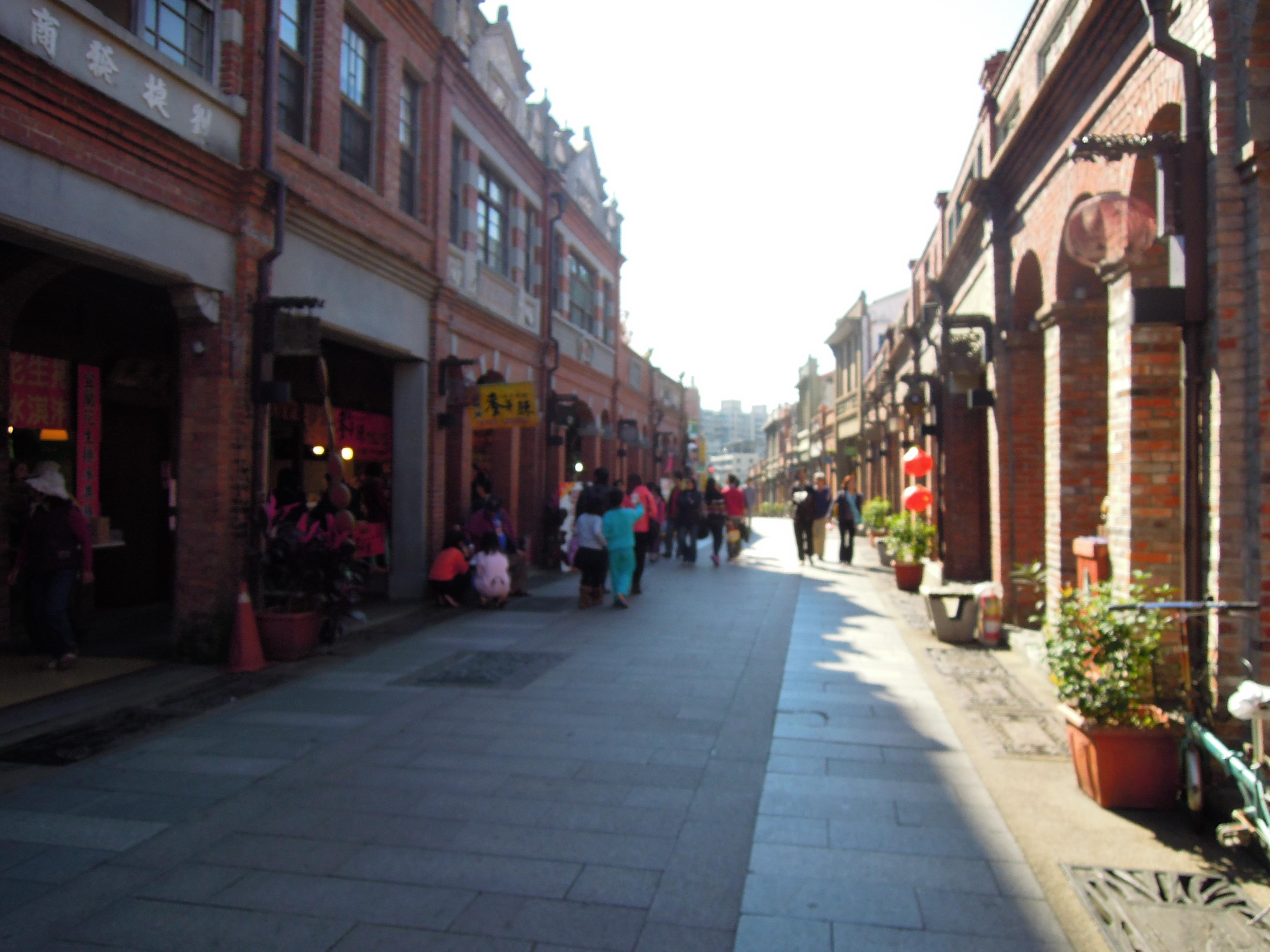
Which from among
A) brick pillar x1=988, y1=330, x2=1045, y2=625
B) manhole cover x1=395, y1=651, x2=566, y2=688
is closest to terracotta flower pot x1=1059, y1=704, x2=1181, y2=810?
manhole cover x1=395, y1=651, x2=566, y2=688

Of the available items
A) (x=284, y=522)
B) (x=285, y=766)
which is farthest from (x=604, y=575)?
(x=285, y=766)

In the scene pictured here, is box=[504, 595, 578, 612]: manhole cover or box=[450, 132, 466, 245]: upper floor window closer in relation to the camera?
box=[504, 595, 578, 612]: manhole cover

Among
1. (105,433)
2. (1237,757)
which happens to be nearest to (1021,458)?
(1237,757)

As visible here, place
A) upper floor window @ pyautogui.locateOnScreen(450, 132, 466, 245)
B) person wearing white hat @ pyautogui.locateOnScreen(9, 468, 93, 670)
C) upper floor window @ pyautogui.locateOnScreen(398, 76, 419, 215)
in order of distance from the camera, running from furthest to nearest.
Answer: upper floor window @ pyautogui.locateOnScreen(450, 132, 466, 245) < upper floor window @ pyautogui.locateOnScreen(398, 76, 419, 215) < person wearing white hat @ pyautogui.locateOnScreen(9, 468, 93, 670)

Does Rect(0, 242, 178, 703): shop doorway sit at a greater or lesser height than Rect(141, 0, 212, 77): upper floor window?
lesser

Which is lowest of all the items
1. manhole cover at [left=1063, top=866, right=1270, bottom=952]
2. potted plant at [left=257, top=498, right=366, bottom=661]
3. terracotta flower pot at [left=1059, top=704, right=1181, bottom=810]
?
manhole cover at [left=1063, top=866, right=1270, bottom=952]

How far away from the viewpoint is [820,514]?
63.3 feet

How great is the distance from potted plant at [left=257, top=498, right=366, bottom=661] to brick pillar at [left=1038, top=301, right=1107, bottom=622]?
658 cm

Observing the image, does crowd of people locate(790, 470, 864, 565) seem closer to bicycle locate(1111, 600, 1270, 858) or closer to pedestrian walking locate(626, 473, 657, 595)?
pedestrian walking locate(626, 473, 657, 595)

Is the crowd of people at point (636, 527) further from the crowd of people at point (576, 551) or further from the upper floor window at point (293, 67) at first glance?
the upper floor window at point (293, 67)

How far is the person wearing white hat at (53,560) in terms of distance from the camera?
7.52 metres

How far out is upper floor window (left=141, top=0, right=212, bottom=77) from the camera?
7.79 metres

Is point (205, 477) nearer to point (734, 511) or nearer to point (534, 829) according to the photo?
point (534, 829)

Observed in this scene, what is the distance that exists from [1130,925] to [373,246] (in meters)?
9.84
